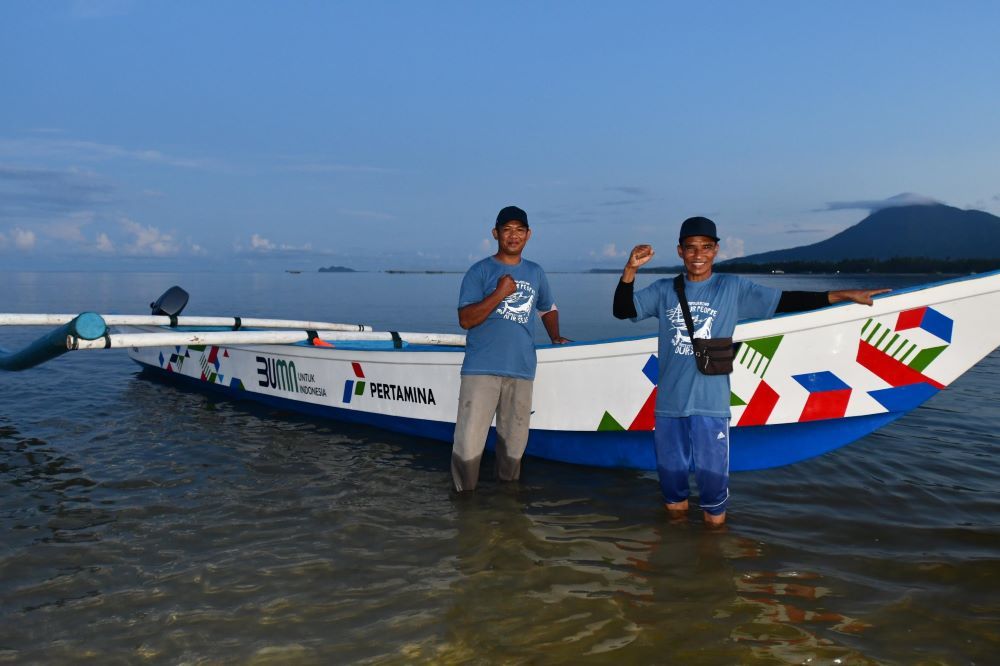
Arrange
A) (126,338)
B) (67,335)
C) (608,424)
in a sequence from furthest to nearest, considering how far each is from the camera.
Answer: (126,338) < (67,335) < (608,424)

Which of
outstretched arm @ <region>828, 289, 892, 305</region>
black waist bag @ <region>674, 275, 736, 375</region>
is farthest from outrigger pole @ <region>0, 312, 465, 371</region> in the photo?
outstretched arm @ <region>828, 289, 892, 305</region>

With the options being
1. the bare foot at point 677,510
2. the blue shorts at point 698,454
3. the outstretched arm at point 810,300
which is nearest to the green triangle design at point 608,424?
the bare foot at point 677,510

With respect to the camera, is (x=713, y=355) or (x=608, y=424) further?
(x=608, y=424)

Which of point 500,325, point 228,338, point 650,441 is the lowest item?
point 650,441

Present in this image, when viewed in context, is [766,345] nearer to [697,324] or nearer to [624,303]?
[697,324]

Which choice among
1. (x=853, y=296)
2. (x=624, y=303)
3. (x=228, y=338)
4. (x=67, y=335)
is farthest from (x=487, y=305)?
(x=67, y=335)

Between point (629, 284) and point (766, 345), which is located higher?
point (629, 284)

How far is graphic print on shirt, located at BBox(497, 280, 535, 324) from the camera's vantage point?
4812 mm

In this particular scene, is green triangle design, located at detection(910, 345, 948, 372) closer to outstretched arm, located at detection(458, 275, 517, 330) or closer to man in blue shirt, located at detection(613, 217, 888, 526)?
man in blue shirt, located at detection(613, 217, 888, 526)

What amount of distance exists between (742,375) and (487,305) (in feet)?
7.24

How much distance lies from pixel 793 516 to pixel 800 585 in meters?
1.27

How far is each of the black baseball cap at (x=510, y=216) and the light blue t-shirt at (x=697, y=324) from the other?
1.13 metres

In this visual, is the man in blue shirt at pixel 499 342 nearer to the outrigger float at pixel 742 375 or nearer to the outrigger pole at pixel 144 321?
the outrigger float at pixel 742 375

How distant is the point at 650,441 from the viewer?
5.55 m
